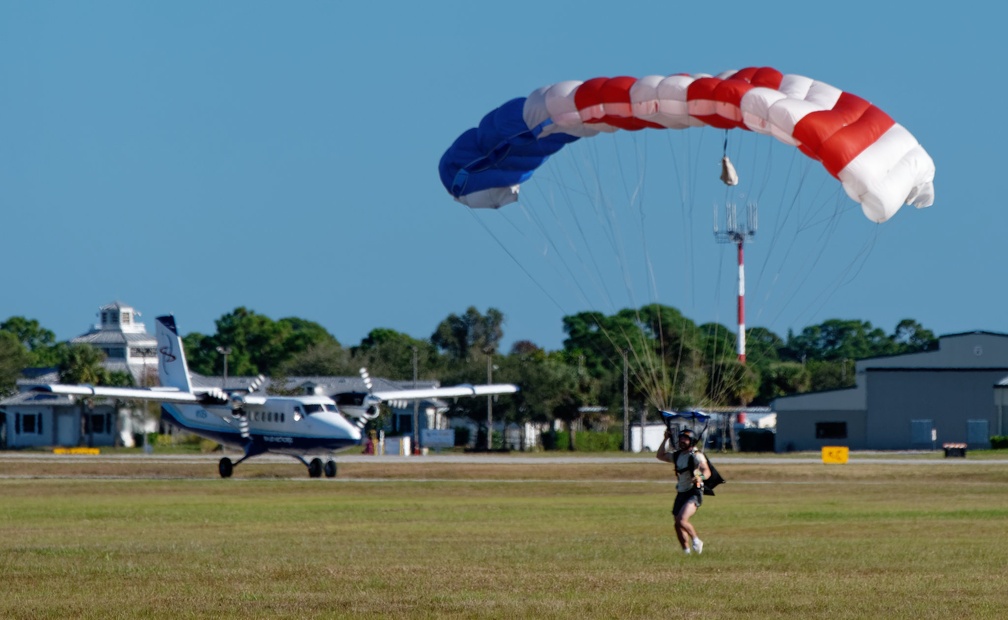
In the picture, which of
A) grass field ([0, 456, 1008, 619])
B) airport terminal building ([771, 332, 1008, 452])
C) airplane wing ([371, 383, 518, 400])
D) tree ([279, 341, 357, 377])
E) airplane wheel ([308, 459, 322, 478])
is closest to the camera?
grass field ([0, 456, 1008, 619])

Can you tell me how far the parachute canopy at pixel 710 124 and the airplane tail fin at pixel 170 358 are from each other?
29.1 metres

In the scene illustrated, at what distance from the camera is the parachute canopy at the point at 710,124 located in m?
21.3

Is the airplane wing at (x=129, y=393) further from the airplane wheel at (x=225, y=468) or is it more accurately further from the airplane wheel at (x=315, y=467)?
the airplane wheel at (x=315, y=467)

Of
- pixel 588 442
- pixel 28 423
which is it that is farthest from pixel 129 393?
pixel 28 423

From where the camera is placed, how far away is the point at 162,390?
5275 cm

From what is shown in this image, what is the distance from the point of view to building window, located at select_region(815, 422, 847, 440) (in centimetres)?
8681

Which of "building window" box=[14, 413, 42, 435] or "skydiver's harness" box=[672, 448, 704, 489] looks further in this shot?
"building window" box=[14, 413, 42, 435]

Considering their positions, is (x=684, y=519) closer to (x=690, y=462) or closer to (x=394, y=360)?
(x=690, y=462)

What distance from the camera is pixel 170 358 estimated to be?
5566 cm

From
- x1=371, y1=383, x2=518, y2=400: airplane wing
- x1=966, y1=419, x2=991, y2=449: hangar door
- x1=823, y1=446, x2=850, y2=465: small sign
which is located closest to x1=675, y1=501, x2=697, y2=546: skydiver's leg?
x1=371, y1=383, x2=518, y2=400: airplane wing

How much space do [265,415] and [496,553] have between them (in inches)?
1311

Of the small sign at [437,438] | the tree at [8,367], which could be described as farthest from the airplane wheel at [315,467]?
the tree at [8,367]

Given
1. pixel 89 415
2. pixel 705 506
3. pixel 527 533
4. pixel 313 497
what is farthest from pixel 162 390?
pixel 89 415

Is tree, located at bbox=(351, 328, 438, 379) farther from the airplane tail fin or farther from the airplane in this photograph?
the airplane
